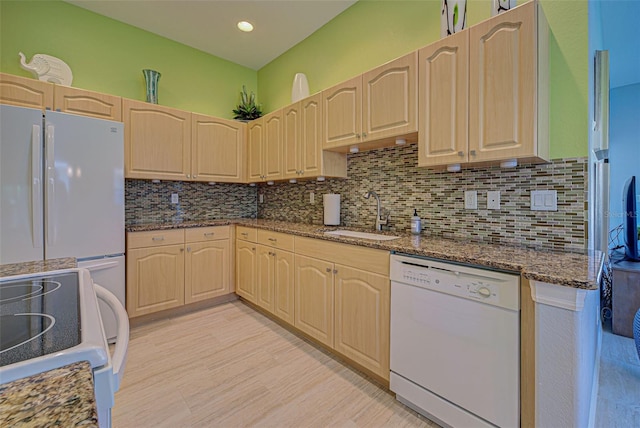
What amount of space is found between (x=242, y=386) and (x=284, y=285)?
0.86 meters

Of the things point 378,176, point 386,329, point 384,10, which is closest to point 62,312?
point 386,329

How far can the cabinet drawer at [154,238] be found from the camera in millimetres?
2559

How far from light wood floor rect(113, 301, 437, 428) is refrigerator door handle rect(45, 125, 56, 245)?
1.04m

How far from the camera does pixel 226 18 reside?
2.82m

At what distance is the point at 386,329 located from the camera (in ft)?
5.58

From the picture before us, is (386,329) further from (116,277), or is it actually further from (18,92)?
(18,92)

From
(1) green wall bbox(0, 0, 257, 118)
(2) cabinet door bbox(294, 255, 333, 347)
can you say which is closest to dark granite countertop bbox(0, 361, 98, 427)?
(2) cabinet door bbox(294, 255, 333, 347)

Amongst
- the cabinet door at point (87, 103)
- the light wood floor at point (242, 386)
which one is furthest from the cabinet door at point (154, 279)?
the cabinet door at point (87, 103)

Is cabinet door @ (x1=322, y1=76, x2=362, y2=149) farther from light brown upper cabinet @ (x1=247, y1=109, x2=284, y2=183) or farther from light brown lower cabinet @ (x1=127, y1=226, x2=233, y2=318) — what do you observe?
light brown lower cabinet @ (x1=127, y1=226, x2=233, y2=318)

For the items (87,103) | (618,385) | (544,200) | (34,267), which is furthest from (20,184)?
(618,385)

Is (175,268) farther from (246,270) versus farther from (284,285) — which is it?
(284,285)

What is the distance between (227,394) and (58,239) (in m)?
1.65

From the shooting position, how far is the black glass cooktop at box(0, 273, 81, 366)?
1.70 ft

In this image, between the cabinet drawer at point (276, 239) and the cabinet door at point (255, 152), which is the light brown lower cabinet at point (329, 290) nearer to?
the cabinet drawer at point (276, 239)
